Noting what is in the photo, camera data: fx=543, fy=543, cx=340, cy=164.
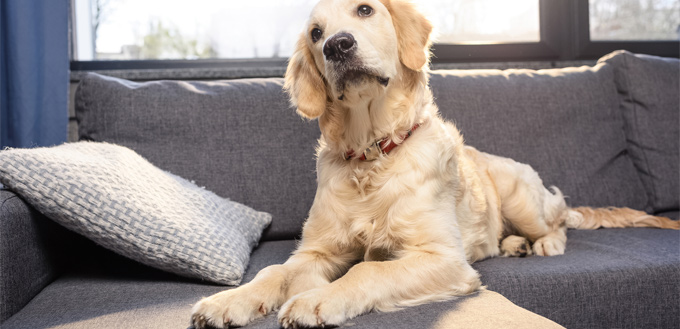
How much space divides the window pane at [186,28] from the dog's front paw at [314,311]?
2.29 m

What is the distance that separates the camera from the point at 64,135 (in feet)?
8.88

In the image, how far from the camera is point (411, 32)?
5.76ft

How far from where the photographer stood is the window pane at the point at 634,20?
361cm

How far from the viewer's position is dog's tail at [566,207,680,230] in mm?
2350

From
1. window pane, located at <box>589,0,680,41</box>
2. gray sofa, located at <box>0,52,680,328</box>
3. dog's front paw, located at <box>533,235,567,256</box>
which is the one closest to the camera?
gray sofa, located at <box>0,52,680,328</box>

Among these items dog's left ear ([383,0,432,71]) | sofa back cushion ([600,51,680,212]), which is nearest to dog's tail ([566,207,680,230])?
sofa back cushion ([600,51,680,212])

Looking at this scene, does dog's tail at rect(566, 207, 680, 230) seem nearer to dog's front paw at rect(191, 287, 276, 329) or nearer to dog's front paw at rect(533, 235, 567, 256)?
dog's front paw at rect(533, 235, 567, 256)

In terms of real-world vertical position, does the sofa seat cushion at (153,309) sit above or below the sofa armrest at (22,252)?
below

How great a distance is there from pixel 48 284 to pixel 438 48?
8.16ft

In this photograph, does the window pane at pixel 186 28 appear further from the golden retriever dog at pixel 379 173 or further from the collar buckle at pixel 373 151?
the collar buckle at pixel 373 151

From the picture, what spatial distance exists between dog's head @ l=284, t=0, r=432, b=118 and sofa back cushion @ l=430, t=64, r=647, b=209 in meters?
0.83

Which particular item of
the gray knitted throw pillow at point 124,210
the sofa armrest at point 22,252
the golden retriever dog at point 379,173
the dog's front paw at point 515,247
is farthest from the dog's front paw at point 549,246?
the sofa armrest at point 22,252

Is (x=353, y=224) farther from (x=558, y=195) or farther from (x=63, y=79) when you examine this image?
(x=63, y=79)

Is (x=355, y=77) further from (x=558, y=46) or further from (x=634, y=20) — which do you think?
(x=634, y=20)
